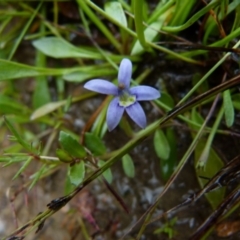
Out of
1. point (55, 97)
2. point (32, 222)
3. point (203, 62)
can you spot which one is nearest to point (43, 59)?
point (55, 97)

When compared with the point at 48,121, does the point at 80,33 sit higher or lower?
higher

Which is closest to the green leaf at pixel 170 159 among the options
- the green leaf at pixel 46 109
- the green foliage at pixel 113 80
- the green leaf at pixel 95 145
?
the green foliage at pixel 113 80

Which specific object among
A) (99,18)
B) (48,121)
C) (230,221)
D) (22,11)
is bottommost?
(230,221)

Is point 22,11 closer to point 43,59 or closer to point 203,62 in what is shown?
point 43,59

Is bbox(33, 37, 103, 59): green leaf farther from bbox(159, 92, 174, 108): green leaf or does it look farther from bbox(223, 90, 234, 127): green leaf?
bbox(223, 90, 234, 127): green leaf

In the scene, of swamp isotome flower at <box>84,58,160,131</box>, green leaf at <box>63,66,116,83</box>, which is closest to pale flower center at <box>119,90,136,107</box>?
swamp isotome flower at <box>84,58,160,131</box>

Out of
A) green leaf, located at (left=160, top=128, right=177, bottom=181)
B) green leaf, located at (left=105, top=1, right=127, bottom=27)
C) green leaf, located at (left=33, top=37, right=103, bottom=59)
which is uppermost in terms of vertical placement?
green leaf, located at (left=33, top=37, right=103, bottom=59)
